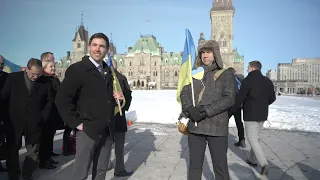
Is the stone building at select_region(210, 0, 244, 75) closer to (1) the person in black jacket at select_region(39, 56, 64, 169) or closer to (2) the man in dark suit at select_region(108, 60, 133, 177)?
(1) the person in black jacket at select_region(39, 56, 64, 169)

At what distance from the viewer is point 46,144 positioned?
5.34m

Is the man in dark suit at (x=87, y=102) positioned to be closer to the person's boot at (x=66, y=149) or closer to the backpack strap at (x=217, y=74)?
the backpack strap at (x=217, y=74)

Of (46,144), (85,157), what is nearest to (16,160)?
(46,144)

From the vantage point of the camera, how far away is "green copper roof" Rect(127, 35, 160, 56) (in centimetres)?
8631

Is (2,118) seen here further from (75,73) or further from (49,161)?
(75,73)

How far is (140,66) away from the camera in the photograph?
8562 centimetres

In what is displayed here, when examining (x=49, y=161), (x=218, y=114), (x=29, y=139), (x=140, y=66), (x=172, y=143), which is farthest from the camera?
(x=140, y=66)

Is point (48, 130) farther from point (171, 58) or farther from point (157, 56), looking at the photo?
point (171, 58)

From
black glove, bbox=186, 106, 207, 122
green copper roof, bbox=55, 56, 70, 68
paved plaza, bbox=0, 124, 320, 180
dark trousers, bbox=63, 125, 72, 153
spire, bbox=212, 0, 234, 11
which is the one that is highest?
spire, bbox=212, 0, 234, 11

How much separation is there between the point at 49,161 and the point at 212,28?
3006 inches

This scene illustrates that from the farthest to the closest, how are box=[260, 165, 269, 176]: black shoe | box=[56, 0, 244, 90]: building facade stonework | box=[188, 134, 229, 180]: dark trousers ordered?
box=[56, 0, 244, 90]: building facade stonework
box=[260, 165, 269, 176]: black shoe
box=[188, 134, 229, 180]: dark trousers

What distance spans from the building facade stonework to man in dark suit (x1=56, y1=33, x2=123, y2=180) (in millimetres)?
75817

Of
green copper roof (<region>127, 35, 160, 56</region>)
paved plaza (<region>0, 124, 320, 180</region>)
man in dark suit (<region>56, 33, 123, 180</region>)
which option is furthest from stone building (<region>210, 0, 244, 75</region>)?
man in dark suit (<region>56, 33, 123, 180</region>)

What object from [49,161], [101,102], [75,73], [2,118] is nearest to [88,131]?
[101,102]
